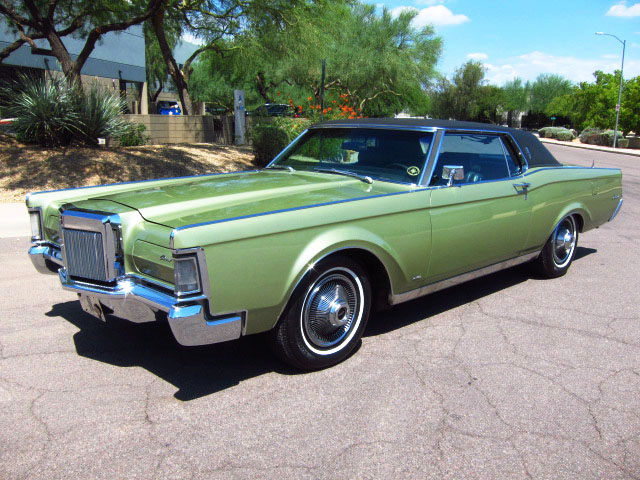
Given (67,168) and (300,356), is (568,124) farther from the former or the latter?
(300,356)

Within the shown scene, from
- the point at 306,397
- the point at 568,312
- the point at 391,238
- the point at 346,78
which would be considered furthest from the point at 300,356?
the point at 346,78

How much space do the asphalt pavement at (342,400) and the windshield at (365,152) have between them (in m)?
1.22

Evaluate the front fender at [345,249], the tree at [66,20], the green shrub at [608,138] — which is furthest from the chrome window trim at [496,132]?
the green shrub at [608,138]

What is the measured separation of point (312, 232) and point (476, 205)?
169 centimetres

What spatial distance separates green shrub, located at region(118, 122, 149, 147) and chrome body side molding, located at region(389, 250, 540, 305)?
1013 cm

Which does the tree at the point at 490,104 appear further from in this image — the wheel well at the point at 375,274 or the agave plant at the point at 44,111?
the wheel well at the point at 375,274

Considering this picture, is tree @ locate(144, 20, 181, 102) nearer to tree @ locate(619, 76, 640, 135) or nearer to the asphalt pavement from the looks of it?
the asphalt pavement

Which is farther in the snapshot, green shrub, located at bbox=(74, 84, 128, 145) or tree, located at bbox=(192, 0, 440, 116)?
tree, located at bbox=(192, 0, 440, 116)

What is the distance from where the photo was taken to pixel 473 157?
4906 mm

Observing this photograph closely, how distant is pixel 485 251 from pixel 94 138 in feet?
33.7

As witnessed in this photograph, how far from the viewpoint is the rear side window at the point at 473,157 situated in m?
4.56

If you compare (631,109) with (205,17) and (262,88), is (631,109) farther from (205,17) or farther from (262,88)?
(205,17)

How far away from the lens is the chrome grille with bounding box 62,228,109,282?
11.2 ft

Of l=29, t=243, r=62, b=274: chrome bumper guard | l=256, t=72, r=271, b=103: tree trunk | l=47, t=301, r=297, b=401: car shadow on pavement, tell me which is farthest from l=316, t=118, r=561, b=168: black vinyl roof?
l=256, t=72, r=271, b=103: tree trunk
